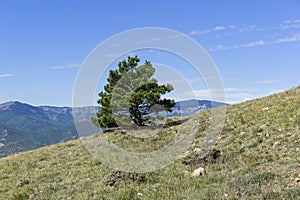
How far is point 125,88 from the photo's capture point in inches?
1120

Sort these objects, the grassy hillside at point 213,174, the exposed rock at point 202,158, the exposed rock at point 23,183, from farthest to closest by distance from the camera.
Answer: the exposed rock at point 23,183
the exposed rock at point 202,158
the grassy hillside at point 213,174

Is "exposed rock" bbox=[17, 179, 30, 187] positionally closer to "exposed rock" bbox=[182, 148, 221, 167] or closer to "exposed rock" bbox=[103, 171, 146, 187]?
"exposed rock" bbox=[103, 171, 146, 187]

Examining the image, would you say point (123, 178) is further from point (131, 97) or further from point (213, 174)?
point (131, 97)

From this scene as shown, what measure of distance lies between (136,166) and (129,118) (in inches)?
575

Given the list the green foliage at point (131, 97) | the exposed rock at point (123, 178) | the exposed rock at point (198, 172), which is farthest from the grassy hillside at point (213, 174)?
the green foliage at point (131, 97)

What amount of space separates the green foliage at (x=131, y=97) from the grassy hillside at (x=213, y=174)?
825 cm

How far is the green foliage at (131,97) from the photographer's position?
27344mm

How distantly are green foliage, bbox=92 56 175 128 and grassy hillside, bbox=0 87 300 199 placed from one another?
8.25 metres

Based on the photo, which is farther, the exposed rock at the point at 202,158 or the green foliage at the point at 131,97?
the green foliage at the point at 131,97

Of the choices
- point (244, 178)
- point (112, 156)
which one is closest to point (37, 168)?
point (112, 156)

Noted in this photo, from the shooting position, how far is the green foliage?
89.7 feet

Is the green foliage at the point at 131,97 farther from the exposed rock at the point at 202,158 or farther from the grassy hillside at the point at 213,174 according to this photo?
the exposed rock at the point at 202,158

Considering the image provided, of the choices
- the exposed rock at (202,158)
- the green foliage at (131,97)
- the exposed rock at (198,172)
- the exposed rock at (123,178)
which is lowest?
the exposed rock at (123,178)

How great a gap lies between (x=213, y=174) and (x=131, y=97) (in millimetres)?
16810
